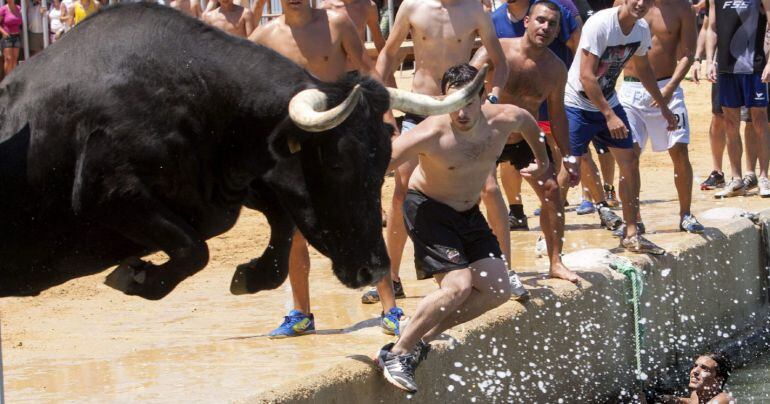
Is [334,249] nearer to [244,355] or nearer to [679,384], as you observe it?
[244,355]

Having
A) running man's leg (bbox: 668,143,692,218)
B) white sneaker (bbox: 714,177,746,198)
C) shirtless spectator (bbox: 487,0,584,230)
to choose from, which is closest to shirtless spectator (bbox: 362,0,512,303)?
shirtless spectator (bbox: 487,0,584,230)

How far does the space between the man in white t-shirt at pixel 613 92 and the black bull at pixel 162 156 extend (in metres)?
3.88

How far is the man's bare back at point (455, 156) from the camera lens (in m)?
7.27

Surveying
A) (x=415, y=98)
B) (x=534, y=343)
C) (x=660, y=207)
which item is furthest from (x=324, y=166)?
(x=660, y=207)

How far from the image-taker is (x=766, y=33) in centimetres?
1261

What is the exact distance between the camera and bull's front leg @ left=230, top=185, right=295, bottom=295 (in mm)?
6090

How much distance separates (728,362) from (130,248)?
516cm

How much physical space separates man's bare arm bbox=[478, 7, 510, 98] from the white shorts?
2.01 meters

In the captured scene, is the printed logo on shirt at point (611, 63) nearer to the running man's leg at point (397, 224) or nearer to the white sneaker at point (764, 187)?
the running man's leg at point (397, 224)

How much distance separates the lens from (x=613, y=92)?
398 inches

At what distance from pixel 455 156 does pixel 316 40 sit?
1.51 m

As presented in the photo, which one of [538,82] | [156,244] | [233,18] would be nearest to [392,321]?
[156,244]

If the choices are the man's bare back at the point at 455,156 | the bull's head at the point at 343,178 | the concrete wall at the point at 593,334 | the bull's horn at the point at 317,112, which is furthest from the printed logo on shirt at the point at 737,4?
the bull's horn at the point at 317,112

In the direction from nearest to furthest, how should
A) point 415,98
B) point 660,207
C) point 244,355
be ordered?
point 415,98 → point 244,355 → point 660,207
